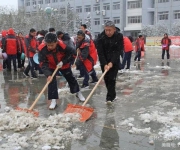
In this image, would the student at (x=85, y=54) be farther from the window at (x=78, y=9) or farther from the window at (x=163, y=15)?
the window at (x=78, y=9)

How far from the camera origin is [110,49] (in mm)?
5398

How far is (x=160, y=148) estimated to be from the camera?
348cm

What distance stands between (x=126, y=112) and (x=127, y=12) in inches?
2139

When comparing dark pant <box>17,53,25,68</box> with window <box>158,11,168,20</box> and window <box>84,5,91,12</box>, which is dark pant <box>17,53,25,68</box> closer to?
window <box>158,11,168,20</box>

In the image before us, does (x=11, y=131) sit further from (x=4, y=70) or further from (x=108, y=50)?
(x=4, y=70)

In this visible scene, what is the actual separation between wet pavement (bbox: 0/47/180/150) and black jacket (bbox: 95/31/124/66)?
913 millimetres

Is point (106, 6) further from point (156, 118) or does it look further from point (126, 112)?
point (156, 118)

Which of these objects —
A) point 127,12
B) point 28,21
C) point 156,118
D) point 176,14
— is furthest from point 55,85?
point 127,12

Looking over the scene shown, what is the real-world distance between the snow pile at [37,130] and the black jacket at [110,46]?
1387 mm

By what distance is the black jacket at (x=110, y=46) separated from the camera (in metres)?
5.28

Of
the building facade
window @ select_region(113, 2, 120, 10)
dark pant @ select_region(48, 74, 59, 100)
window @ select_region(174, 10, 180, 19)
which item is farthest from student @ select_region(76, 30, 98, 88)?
window @ select_region(113, 2, 120, 10)

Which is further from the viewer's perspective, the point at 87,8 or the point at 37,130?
the point at 87,8

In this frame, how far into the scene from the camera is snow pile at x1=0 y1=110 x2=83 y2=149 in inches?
143

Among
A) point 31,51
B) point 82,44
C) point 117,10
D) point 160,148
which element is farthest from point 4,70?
point 117,10
